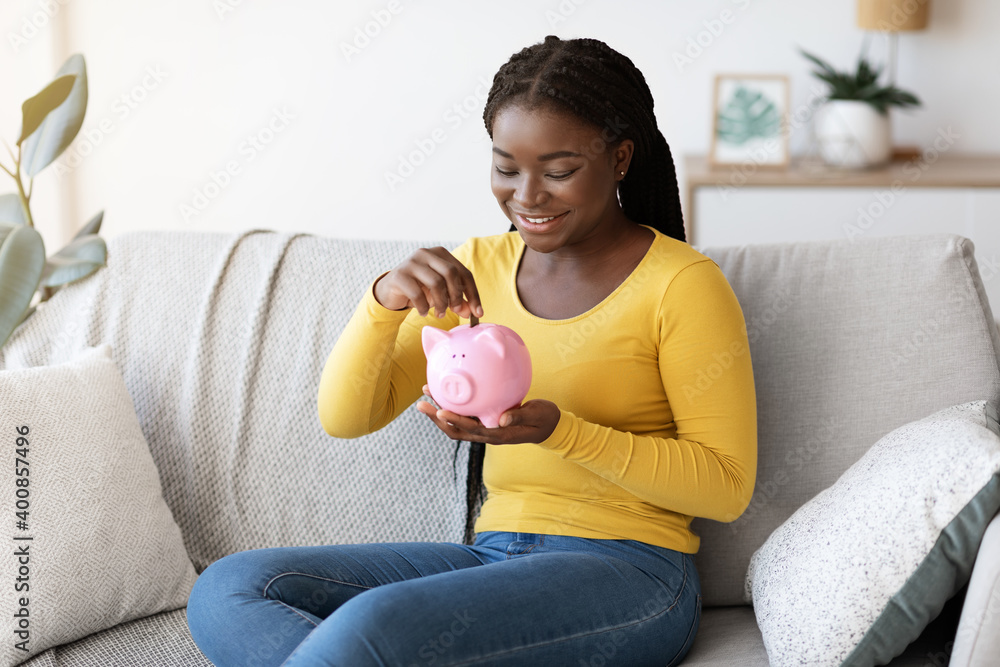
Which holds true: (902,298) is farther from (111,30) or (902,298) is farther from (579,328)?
(111,30)

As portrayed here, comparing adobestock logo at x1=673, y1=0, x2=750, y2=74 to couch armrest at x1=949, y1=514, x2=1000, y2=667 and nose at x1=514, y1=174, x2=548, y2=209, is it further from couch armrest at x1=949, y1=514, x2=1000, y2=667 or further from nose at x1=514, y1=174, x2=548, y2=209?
couch armrest at x1=949, y1=514, x2=1000, y2=667

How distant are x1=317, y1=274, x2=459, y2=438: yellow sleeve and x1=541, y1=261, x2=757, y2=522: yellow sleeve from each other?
0.91 feet

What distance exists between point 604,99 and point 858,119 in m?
2.07

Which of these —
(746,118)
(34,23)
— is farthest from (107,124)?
(746,118)

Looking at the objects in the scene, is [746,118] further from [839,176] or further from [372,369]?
[372,369]

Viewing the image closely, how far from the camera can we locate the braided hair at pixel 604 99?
48.4 inches

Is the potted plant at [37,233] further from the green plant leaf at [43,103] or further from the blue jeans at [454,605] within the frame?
the blue jeans at [454,605]

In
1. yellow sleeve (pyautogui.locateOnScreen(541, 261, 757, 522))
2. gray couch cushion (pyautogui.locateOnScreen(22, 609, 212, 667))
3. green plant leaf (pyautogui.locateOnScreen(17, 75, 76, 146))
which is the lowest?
gray couch cushion (pyautogui.locateOnScreen(22, 609, 212, 667))

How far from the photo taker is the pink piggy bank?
1.09 m

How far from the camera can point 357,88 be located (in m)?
3.29

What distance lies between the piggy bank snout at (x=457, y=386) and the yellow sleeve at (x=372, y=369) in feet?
0.65

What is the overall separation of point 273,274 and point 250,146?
73.0 inches

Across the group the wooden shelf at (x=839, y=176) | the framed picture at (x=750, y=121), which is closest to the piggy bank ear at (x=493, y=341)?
the wooden shelf at (x=839, y=176)

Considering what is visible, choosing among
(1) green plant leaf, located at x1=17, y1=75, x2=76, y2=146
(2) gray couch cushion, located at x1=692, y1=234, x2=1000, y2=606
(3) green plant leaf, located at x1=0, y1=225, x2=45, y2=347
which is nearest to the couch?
(2) gray couch cushion, located at x1=692, y1=234, x2=1000, y2=606
